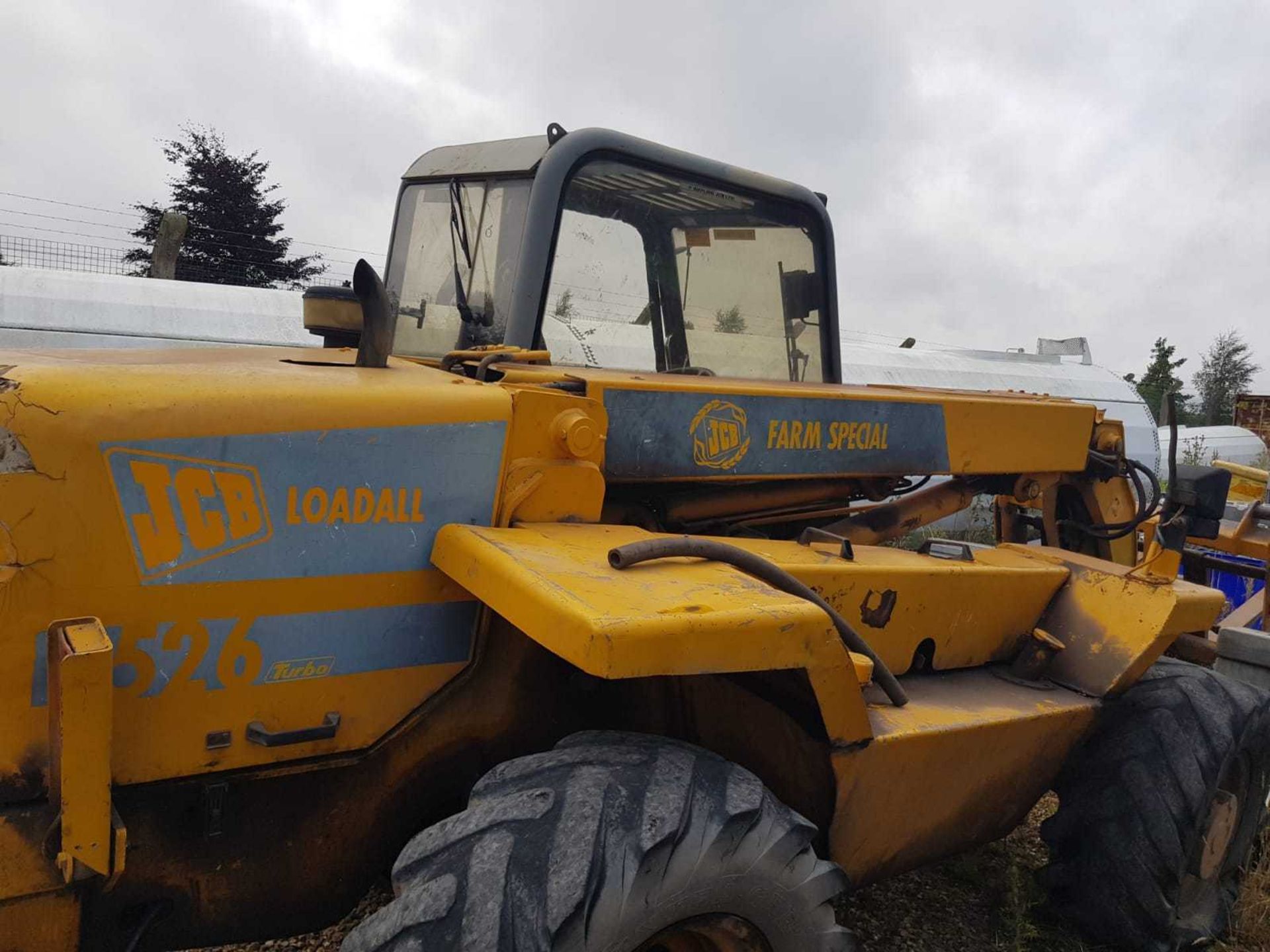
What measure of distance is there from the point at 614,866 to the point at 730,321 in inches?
88.0

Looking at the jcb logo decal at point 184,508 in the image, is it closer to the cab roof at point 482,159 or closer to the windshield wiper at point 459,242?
the windshield wiper at point 459,242

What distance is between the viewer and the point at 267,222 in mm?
25500

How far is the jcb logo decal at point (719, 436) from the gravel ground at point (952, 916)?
1481 millimetres

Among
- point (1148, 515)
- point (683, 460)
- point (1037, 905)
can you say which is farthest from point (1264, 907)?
point (683, 460)

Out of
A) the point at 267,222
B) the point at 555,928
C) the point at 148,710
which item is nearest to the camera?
the point at 555,928

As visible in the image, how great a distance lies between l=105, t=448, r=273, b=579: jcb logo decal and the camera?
1896 mm

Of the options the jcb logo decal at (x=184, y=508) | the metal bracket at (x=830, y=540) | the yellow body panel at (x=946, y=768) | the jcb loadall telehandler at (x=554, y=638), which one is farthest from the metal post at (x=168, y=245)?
the yellow body panel at (x=946, y=768)

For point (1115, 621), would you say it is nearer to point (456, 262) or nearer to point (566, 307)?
point (566, 307)

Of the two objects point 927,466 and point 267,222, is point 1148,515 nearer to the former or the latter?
point 927,466

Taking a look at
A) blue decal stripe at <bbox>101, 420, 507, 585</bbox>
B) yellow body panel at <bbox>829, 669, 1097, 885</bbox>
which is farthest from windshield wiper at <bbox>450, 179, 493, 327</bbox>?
yellow body panel at <bbox>829, 669, 1097, 885</bbox>

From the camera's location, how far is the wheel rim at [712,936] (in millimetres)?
1973

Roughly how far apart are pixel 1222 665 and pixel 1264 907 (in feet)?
4.10

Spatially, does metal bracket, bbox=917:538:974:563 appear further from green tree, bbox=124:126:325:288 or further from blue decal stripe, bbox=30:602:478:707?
green tree, bbox=124:126:325:288

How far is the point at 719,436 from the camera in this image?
2945mm
